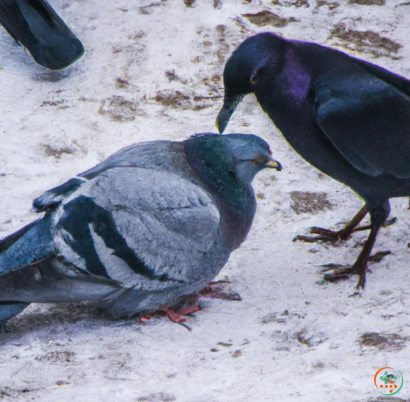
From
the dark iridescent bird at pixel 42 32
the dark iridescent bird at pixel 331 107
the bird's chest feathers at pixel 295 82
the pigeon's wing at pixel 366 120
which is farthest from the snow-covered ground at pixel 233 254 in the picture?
the bird's chest feathers at pixel 295 82

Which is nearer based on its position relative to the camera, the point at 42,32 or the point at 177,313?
the point at 177,313

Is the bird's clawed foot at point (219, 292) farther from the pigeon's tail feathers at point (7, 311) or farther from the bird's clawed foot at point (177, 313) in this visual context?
the pigeon's tail feathers at point (7, 311)

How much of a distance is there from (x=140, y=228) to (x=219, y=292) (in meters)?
0.81

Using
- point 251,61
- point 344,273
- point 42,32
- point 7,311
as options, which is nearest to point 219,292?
point 344,273

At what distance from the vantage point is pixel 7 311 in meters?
3.08

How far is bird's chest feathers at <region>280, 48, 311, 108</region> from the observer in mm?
3562

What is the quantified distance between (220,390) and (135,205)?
3.08 feet

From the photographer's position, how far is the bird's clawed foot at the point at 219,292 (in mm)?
3615

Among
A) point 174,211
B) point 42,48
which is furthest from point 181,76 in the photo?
point 174,211

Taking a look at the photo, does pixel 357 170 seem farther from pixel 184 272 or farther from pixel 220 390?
pixel 220 390

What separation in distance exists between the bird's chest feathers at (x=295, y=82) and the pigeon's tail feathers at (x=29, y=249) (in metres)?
1.46

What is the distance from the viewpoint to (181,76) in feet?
17.6

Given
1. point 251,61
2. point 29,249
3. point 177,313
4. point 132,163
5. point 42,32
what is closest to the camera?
point 29,249

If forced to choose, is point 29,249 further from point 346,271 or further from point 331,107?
point 346,271
